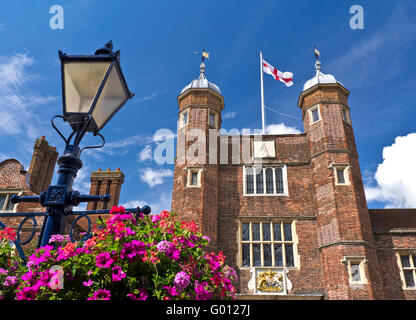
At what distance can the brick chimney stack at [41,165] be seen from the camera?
18594mm

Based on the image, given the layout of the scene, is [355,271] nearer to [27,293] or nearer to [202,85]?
[202,85]

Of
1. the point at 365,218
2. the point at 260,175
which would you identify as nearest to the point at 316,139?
the point at 260,175

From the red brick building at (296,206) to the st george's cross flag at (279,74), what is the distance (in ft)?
Answer: 7.71

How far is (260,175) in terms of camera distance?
14.4 meters

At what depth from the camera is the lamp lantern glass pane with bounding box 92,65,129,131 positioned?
2744 millimetres

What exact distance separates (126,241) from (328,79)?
15.8m

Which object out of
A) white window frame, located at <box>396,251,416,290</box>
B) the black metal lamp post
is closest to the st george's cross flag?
white window frame, located at <box>396,251,416,290</box>

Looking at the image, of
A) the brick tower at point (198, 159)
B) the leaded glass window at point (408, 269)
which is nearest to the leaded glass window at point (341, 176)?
the leaded glass window at point (408, 269)

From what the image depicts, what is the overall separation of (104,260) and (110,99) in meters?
1.52

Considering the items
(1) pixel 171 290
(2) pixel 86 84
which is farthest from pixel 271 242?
(2) pixel 86 84

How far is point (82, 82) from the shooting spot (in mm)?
2746

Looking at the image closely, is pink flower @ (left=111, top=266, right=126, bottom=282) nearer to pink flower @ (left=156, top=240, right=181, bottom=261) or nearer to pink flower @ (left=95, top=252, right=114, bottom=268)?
pink flower @ (left=95, top=252, right=114, bottom=268)

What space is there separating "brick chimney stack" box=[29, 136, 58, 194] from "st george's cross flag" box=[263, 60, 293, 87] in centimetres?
1558
